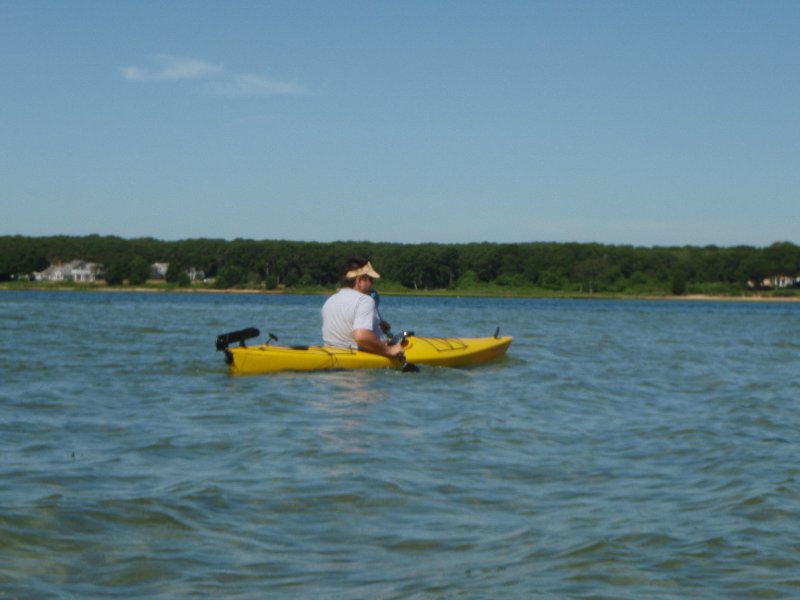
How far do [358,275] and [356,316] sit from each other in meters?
0.61

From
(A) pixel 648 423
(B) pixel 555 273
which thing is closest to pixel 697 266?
(B) pixel 555 273

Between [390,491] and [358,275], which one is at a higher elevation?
[358,275]

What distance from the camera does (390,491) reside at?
5879 millimetres

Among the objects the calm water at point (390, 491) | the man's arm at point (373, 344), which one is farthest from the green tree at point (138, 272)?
the calm water at point (390, 491)

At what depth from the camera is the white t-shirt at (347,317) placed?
39.9ft

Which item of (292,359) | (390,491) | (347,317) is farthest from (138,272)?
(390,491)

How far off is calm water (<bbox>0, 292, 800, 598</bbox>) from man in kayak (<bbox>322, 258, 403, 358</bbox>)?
0.78 m

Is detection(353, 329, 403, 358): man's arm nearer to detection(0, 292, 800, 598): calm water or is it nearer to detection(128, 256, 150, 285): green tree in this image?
detection(0, 292, 800, 598): calm water

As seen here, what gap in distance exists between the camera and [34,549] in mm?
4559

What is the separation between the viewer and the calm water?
426 cm

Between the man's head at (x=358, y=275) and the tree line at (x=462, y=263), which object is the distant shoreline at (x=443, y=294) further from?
the man's head at (x=358, y=275)

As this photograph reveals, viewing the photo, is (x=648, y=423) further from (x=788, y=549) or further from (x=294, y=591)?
(x=294, y=591)

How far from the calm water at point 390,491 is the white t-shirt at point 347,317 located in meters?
0.87

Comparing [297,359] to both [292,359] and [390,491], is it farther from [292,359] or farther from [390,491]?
[390,491]
